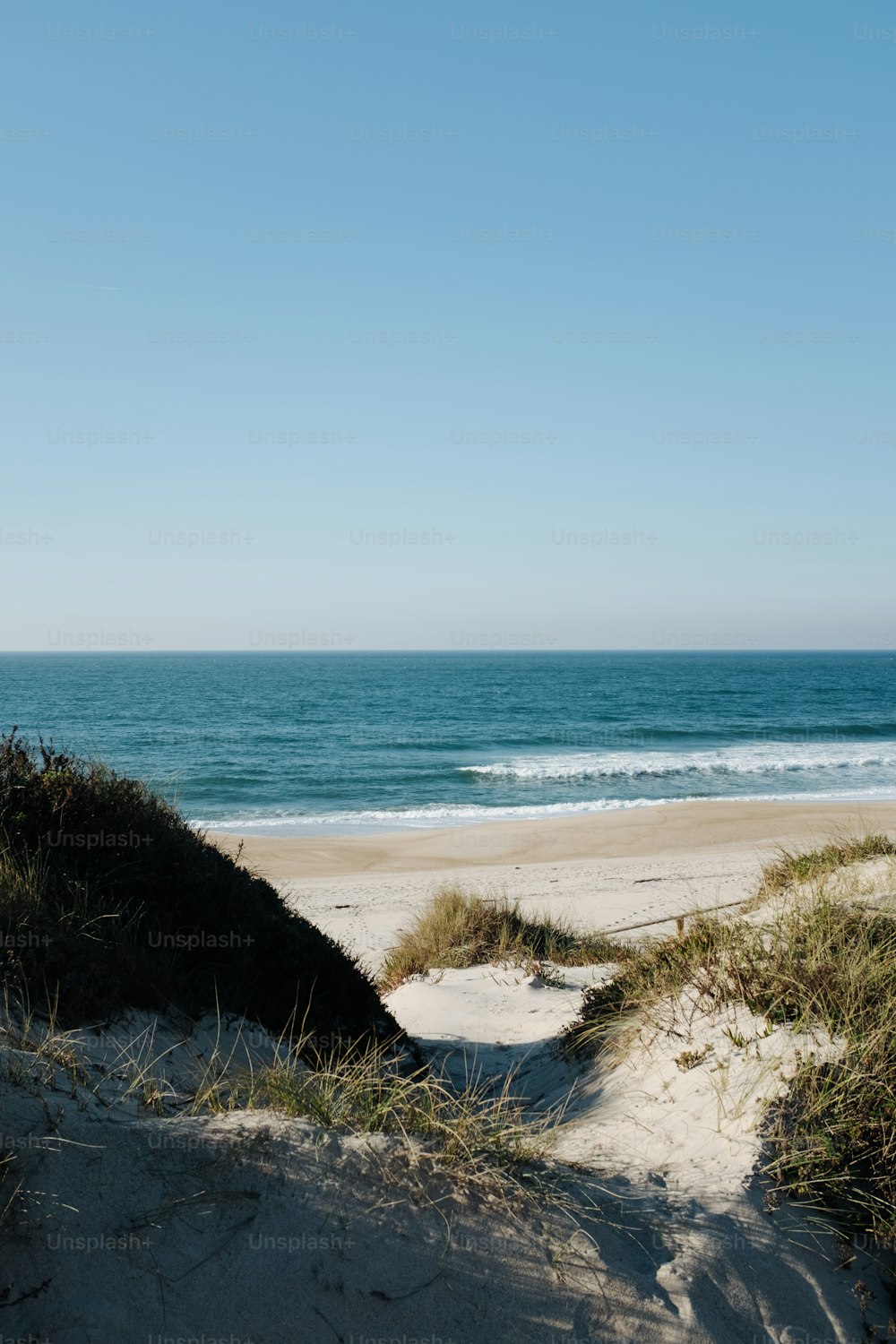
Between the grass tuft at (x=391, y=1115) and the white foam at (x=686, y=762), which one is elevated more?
the grass tuft at (x=391, y=1115)

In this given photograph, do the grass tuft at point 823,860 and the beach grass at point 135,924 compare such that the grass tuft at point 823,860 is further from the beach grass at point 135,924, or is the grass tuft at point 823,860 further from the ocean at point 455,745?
the ocean at point 455,745

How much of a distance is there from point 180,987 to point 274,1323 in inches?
89.4

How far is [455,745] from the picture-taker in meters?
45.2

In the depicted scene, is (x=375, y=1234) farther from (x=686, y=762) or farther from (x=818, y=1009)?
(x=686, y=762)

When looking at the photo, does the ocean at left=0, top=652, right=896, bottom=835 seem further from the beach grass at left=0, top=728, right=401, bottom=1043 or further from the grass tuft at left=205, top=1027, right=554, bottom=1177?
the grass tuft at left=205, top=1027, right=554, bottom=1177

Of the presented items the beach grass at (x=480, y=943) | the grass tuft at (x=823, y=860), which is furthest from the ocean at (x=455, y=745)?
the grass tuft at (x=823, y=860)

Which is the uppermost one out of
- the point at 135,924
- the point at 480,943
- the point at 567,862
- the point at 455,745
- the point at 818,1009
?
the point at 135,924

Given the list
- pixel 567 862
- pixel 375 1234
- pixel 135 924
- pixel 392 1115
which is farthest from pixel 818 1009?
pixel 567 862

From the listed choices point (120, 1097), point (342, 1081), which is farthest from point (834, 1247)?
point (120, 1097)

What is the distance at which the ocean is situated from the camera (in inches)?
1176

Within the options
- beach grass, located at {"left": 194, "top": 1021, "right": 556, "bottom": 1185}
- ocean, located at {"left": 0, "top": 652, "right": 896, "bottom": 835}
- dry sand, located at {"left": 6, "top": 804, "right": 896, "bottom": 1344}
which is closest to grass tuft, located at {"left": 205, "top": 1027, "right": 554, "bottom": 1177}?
beach grass, located at {"left": 194, "top": 1021, "right": 556, "bottom": 1185}

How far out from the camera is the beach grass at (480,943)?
31.8ft

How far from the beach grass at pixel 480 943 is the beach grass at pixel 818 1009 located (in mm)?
3198

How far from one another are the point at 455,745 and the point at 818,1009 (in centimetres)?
4078
